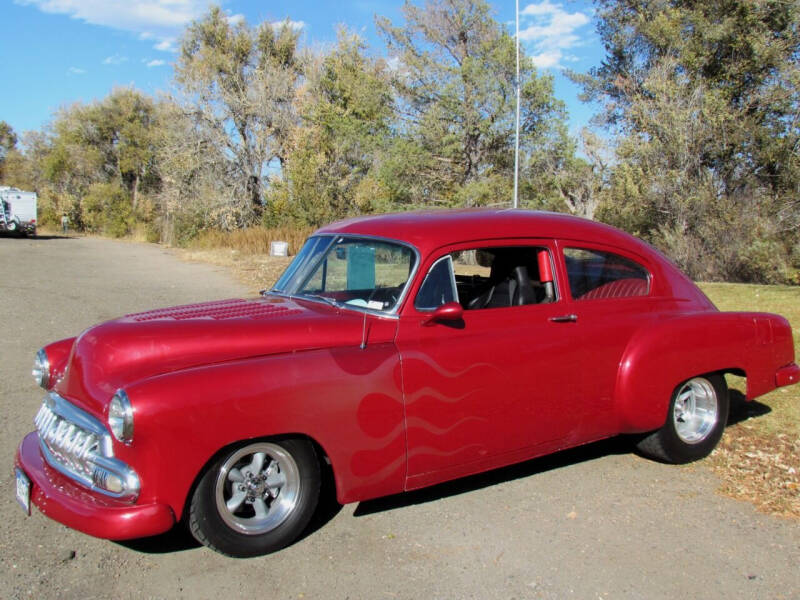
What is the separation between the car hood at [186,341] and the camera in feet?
11.0

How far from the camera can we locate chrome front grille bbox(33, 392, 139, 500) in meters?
3.08

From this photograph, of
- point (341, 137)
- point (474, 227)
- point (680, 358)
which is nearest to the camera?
point (474, 227)

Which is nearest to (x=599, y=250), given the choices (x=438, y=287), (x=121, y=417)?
(x=438, y=287)

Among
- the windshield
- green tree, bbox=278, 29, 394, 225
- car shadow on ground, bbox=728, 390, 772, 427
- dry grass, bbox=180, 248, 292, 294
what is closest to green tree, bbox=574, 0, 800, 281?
dry grass, bbox=180, 248, 292, 294

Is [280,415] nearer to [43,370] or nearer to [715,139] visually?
[43,370]

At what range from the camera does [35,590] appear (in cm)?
313

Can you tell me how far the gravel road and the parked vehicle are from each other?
37.4 meters

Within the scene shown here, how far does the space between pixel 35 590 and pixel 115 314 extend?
8396 millimetres

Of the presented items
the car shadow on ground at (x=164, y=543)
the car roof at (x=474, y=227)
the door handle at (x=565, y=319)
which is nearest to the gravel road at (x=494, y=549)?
the car shadow on ground at (x=164, y=543)

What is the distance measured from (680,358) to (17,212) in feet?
133

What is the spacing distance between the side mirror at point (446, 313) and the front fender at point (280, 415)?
306mm

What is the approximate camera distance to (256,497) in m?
3.37

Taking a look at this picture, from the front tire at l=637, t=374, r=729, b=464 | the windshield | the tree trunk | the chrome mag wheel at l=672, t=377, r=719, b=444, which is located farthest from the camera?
the tree trunk

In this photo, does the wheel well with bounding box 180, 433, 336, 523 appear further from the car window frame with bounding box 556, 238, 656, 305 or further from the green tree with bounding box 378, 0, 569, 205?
the green tree with bounding box 378, 0, 569, 205
